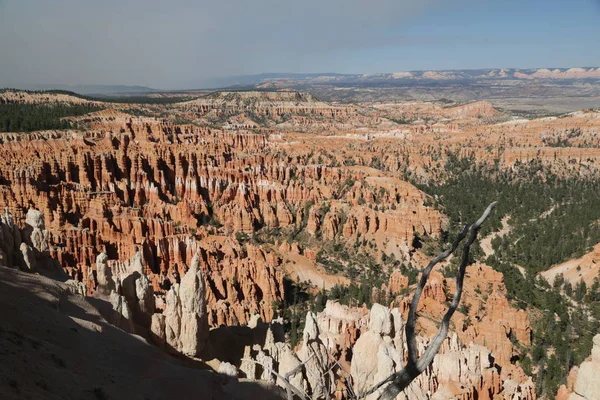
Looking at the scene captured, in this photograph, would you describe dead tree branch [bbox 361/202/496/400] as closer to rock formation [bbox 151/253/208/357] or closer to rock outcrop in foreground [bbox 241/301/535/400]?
rock outcrop in foreground [bbox 241/301/535/400]

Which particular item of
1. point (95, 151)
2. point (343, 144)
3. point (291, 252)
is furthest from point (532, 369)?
point (343, 144)

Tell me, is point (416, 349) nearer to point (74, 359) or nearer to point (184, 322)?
point (74, 359)

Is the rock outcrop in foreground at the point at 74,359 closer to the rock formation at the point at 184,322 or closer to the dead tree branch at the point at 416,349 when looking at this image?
the rock formation at the point at 184,322

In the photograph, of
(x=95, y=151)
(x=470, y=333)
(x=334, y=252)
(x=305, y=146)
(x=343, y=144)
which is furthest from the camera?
(x=343, y=144)

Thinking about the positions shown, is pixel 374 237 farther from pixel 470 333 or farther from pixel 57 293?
pixel 57 293

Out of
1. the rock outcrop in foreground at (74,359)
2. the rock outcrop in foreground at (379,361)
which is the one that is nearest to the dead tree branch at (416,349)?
the rock outcrop in foreground at (74,359)

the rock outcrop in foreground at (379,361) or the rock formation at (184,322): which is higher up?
the rock formation at (184,322)

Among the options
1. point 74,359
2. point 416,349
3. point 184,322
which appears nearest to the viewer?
point 416,349

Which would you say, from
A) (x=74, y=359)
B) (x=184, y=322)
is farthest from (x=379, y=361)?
(x=74, y=359)

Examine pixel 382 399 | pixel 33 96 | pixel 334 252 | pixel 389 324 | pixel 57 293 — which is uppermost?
pixel 33 96

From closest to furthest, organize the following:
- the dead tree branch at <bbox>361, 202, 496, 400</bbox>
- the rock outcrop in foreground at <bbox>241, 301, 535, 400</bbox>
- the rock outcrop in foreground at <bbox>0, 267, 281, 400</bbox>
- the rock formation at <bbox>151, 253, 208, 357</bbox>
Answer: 1. the dead tree branch at <bbox>361, 202, 496, 400</bbox>
2. the rock outcrop in foreground at <bbox>0, 267, 281, 400</bbox>
3. the rock outcrop in foreground at <bbox>241, 301, 535, 400</bbox>
4. the rock formation at <bbox>151, 253, 208, 357</bbox>

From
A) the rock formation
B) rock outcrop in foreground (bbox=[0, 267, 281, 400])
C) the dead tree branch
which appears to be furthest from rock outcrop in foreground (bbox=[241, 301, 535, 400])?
the dead tree branch
